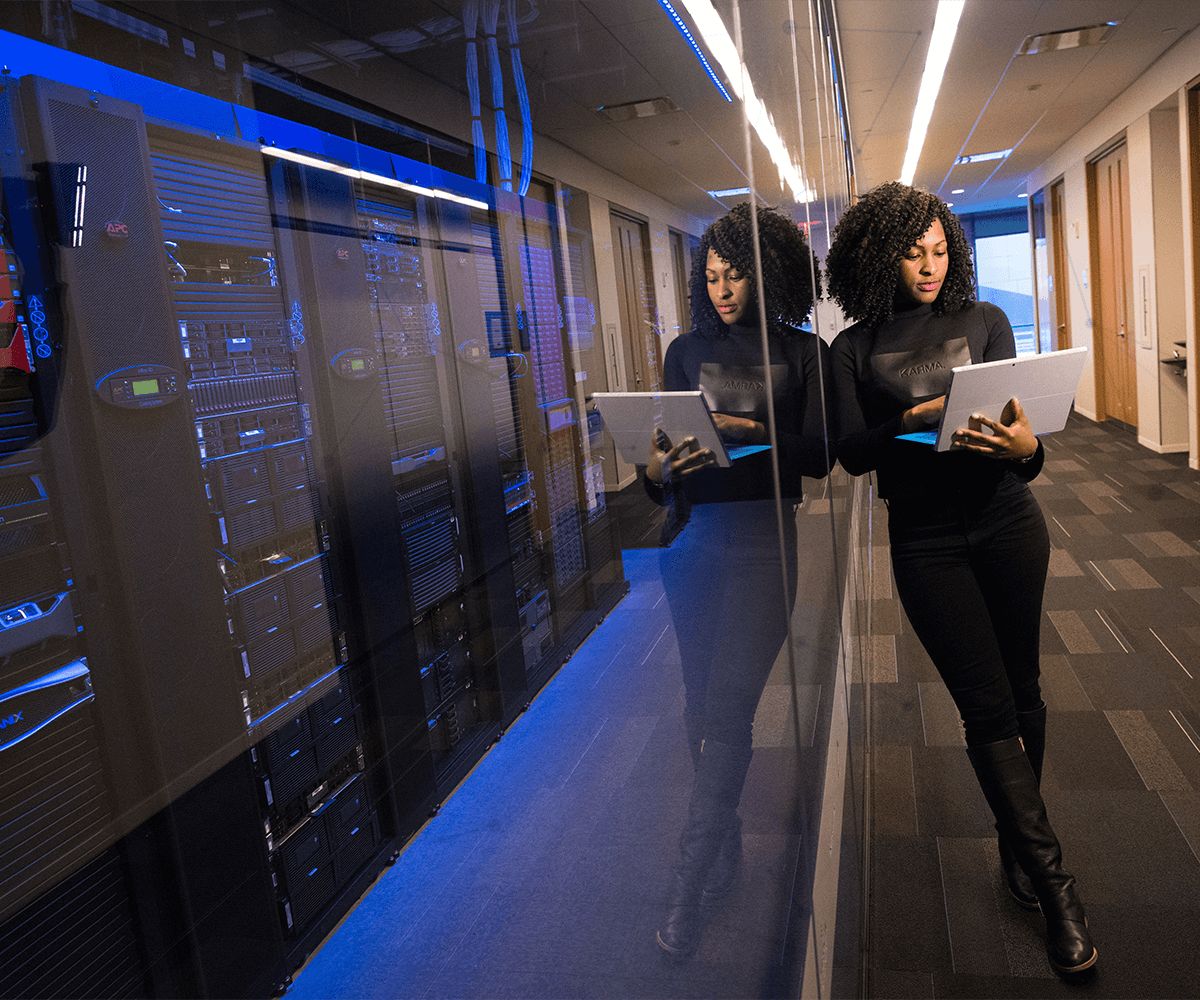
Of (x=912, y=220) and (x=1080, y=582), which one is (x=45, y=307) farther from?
(x=1080, y=582)

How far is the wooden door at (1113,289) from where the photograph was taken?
6.88 m

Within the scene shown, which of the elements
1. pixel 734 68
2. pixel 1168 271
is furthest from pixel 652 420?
pixel 1168 271

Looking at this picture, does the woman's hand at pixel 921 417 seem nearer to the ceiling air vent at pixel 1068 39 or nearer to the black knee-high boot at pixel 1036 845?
the black knee-high boot at pixel 1036 845

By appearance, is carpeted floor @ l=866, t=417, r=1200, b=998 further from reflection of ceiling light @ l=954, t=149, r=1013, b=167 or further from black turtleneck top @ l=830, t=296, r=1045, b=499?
reflection of ceiling light @ l=954, t=149, r=1013, b=167

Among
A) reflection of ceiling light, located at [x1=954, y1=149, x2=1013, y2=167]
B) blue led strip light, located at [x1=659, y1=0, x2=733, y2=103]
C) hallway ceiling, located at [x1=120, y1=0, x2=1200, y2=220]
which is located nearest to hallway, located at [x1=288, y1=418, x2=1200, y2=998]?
hallway ceiling, located at [x1=120, y1=0, x2=1200, y2=220]

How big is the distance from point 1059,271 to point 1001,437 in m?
9.42

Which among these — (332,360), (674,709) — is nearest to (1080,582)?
(674,709)

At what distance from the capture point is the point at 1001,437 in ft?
4.70

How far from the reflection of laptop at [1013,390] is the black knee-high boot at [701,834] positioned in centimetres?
94

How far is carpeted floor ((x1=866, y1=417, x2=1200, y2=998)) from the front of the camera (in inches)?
57.6

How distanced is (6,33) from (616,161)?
0.96 ft

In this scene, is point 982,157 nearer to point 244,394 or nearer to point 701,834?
point 701,834

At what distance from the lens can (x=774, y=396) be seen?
92cm

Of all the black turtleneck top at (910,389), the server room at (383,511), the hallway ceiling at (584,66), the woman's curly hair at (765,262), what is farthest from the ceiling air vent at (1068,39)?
the server room at (383,511)
